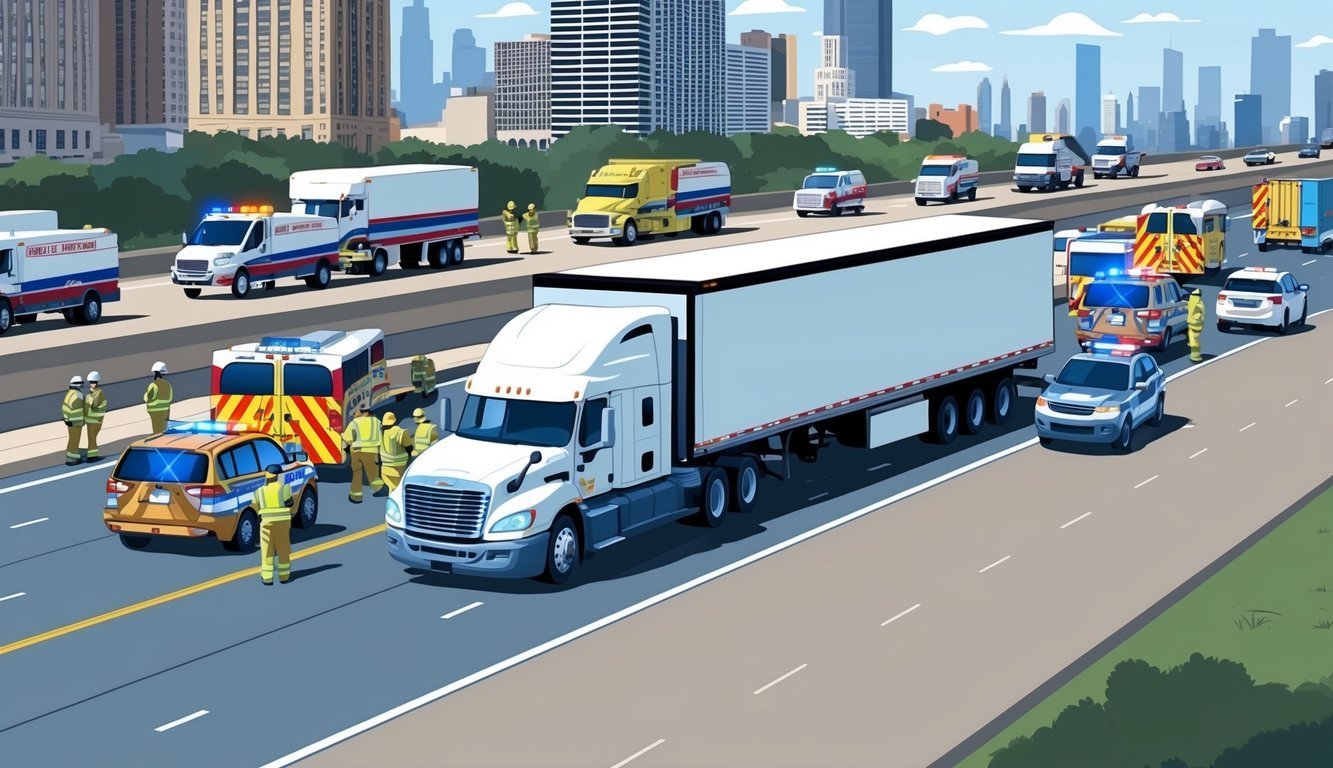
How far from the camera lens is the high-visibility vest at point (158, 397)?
91.6ft

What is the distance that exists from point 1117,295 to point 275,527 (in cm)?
2275

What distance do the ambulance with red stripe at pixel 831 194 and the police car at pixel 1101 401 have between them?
45.2 metres

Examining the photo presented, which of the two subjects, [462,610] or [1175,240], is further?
[1175,240]

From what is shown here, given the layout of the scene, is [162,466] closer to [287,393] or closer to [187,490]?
[187,490]

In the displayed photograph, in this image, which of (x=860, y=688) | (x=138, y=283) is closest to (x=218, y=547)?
(x=860, y=688)

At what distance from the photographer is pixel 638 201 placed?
5916 cm

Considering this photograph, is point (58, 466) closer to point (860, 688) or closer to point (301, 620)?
point (301, 620)

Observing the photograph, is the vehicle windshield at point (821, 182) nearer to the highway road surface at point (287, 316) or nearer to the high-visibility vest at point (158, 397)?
the highway road surface at point (287, 316)

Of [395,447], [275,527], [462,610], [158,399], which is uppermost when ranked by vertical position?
[158,399]

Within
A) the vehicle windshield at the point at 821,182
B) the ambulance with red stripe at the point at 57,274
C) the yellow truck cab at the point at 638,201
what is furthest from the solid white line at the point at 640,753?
the vehicle windshield at the point at 821,182

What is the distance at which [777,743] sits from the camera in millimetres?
14398

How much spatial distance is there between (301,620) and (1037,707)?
782cm

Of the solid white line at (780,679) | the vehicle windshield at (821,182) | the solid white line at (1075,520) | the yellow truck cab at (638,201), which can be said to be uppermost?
the vehicle windshield at (821,182)

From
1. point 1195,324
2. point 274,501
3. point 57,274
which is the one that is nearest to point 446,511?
point 274,501
